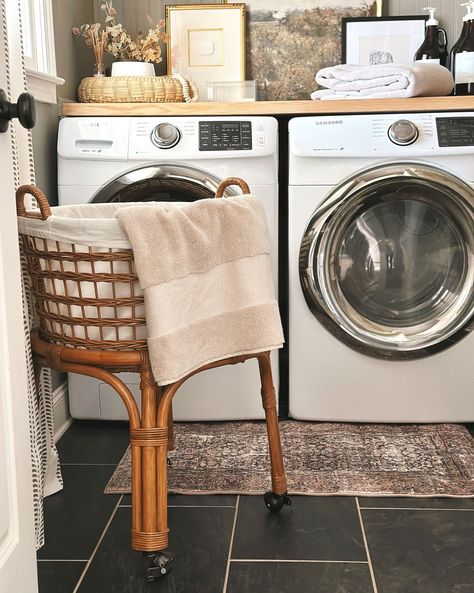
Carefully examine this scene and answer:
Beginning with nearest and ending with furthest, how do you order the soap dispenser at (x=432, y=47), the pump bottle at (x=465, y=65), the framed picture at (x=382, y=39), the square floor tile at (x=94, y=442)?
the square floor tile at (x=94, y=442) < the pump bottle at (x=465, y=65) < the soap dispenser at (x=432, y=47) < the framed picture at (x=382, y=39)

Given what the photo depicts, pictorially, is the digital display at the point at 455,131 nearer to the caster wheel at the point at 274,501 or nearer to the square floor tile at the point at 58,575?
the caster wheel at the point at 274,501

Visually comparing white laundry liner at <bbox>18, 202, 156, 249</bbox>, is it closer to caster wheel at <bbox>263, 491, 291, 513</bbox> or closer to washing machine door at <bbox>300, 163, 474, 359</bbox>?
caster wheel at <bbox>263, 491, 291, 513</bbox>

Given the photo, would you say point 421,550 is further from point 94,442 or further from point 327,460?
point 94,442

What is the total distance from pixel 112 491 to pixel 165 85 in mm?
1169

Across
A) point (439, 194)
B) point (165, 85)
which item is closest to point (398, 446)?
point (439, 194)

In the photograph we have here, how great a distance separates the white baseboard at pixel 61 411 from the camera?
2240mm

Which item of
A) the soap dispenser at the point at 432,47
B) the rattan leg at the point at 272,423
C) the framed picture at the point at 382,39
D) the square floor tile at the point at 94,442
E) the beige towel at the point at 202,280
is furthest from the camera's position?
the framed picture at the point at 382,39

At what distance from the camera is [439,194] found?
2145 mm

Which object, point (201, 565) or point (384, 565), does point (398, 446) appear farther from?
point (201, 565)

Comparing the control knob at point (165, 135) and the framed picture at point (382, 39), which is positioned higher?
the framed picture at point (382, 39)

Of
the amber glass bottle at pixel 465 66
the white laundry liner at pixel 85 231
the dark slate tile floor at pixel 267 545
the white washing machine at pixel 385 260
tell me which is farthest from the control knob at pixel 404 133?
the white laundry liner at pixel 85 231

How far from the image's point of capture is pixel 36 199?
141cm

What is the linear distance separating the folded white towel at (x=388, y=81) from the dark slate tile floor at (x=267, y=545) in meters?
1.10

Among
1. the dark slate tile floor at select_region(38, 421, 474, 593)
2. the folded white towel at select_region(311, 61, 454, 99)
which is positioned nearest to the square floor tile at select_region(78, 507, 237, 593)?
the dark slate tile floor at select_region(38, 421, 474, 593)
